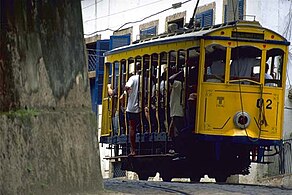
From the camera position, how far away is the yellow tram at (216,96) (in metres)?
13.7

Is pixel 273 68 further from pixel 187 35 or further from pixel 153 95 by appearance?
pixel 153 95

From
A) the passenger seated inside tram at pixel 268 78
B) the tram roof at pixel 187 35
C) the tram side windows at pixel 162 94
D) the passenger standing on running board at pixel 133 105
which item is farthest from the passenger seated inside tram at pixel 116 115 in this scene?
the passenger seated inside tram at pixel 268 78

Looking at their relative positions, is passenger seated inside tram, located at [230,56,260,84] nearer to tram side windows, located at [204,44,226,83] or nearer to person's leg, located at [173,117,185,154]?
tram side windows, located at [204,44,226,83]

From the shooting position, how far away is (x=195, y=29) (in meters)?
14.7

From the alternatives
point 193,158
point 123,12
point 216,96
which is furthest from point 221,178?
point 123,12

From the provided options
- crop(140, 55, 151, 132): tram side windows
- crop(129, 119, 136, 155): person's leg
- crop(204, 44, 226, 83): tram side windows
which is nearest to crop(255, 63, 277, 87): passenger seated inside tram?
crop(204, 44, 226, 83): tram side windows

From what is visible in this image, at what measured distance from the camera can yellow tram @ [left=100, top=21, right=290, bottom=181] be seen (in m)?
13.7

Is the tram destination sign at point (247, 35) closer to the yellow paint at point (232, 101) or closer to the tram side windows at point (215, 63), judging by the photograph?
the yellow paint at point (232, 101)

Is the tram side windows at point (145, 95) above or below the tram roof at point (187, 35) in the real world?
below

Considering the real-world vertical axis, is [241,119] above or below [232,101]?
below

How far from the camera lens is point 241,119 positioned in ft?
45.1

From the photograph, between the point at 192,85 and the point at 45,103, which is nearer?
the point at 45,103

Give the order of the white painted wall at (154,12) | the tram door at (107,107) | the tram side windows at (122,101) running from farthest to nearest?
Answer: 1. the white painted wall at (154,12)
2. the tram door at (107,107)
3. the tram side windows at (122,101)

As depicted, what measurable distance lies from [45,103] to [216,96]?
22.9ft
